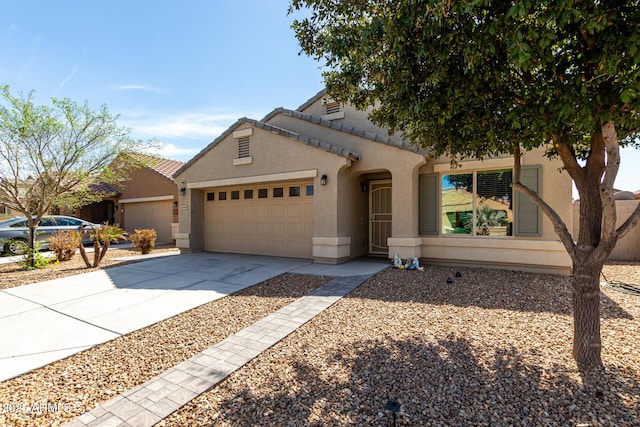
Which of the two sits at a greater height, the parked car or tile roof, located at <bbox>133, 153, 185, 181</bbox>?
tile roof, located at <bbox>133, 153, 185, 181</bbox>

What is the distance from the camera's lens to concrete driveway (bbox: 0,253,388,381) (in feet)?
13.1

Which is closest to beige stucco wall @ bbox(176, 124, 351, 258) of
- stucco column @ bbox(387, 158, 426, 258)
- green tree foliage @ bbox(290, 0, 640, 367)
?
stucco column @ bbox(387, 158, 426, 258)

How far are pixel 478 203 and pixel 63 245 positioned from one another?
13.1m

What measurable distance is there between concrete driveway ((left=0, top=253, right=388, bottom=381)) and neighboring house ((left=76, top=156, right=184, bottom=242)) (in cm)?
720

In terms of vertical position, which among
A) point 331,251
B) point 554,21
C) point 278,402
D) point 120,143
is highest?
point 120,143

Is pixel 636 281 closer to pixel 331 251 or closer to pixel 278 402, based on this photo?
pixel 331 251

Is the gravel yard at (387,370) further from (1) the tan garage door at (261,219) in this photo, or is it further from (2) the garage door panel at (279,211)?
(2) the garage door panel at (279,211)

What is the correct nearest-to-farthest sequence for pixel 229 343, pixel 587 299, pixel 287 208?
pixel 587 299 < pixel 229 343 < pixel 287 208

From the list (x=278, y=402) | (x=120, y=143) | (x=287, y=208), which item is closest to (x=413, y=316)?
(x=278, y=402)

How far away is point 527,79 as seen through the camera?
342 centimetres

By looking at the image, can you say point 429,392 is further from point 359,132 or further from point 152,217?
point 152,217

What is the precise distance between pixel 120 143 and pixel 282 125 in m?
5.50

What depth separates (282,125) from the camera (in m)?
11.7

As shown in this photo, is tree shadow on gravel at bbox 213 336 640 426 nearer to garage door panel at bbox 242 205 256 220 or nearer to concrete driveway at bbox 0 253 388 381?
concrete driveway at bbox 0 253 388 381
